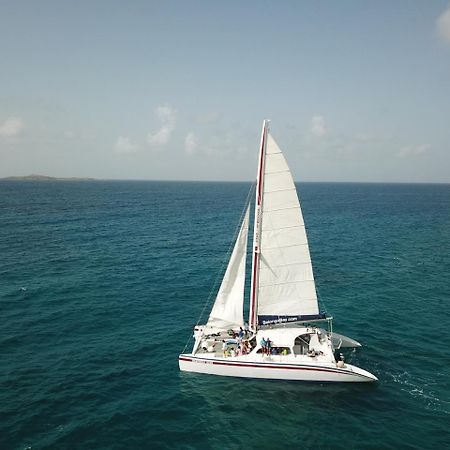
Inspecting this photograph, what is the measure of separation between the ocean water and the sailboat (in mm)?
1275

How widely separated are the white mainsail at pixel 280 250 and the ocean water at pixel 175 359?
6.30m

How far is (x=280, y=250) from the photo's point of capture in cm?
3080

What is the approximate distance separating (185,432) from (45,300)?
88.1 feet

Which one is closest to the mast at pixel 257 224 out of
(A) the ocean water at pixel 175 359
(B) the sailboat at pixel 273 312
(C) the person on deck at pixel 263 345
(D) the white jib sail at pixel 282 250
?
(B) the sailboat at pixel 273 312

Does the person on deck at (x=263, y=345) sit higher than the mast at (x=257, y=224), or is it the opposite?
the mast at (x=257, y=224)

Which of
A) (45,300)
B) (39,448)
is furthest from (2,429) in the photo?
(45,300)

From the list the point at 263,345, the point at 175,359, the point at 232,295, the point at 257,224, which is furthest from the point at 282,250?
the point at 175,359

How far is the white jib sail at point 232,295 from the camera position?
107ft

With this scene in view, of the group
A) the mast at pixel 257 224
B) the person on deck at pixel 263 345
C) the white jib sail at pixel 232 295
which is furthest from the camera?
the white jib sail at pixel 232 295

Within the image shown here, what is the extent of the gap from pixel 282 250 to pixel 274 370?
9385mm

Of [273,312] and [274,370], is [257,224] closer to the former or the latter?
[273,312]

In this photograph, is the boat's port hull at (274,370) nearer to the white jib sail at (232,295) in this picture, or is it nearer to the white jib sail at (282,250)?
the white jib sail at (232,295)

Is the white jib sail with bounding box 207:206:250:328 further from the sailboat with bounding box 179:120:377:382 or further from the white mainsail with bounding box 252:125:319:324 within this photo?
the white mainsail with bounding box 252:125:319:324

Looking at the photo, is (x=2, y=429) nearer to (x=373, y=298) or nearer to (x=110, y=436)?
(x=110, y=436)
